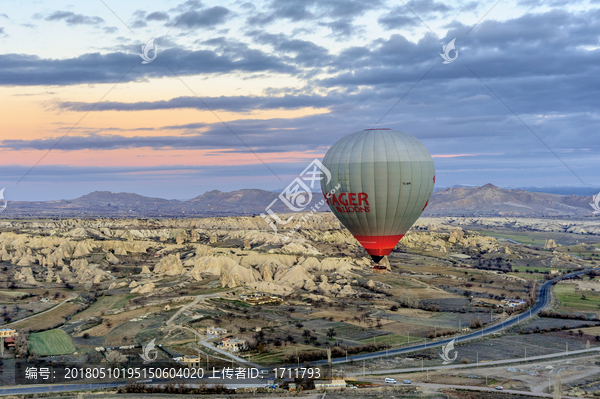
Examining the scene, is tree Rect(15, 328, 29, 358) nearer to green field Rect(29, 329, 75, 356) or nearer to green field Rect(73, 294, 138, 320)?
green field Rect(29, 329, 75, 356)

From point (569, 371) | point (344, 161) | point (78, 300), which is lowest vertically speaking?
point (569, 371)

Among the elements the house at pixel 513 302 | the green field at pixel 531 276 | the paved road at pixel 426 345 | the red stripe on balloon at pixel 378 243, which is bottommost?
the paved road at pixel 426 345

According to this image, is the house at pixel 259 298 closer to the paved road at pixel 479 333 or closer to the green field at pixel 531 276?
the paved road at pixel 479 333

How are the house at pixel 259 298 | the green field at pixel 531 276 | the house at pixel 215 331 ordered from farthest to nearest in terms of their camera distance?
the green field at pixel 531 276 < the house at pixel 259 298 < the house at pixel 215 331

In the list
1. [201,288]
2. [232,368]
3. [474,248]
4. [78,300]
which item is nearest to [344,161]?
[232,368]

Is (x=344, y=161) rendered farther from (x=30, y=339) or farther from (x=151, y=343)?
(x=30, y=339)

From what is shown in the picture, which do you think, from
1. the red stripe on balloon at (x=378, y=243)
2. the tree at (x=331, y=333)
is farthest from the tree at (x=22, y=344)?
the red stripe on balloon at (x=378, y=243)

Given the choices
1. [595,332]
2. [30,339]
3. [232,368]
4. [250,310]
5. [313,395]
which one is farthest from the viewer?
[250,310]
